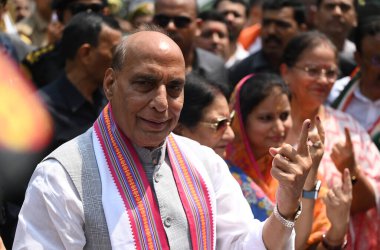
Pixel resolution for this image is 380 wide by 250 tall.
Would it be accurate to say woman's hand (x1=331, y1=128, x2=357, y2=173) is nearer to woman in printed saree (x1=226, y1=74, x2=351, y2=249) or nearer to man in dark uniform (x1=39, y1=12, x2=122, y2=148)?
woman in printed saree (x1=226, y1=74, x2=351, y2=249)

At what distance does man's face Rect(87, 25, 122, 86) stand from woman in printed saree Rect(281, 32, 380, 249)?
1200 mm

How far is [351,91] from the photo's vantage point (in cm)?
605

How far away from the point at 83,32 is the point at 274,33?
6.15 ft

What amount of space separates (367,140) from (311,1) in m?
3.08

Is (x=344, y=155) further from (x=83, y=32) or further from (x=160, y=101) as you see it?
(x=160, y=101)

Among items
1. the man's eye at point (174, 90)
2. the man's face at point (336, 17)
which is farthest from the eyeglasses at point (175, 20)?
the man's eye at point (174, 90)

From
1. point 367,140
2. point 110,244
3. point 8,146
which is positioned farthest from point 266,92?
point 110,244

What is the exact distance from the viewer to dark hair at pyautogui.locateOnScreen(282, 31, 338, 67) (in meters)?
5.48

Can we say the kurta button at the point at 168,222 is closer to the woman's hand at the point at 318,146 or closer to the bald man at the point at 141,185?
the bald man at the point at 141,185

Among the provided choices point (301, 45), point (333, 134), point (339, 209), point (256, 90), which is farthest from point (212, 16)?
point (339, 209)

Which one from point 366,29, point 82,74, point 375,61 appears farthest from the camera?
point 366,29

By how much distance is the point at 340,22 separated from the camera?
22.9 feet

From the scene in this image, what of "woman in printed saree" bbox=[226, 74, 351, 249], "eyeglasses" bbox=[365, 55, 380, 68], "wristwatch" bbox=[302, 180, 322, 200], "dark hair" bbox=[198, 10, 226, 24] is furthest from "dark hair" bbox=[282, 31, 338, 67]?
"dark hair" bbox=[198, 10, 226, 24]

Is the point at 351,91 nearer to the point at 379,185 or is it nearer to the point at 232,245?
the point at 379,185
